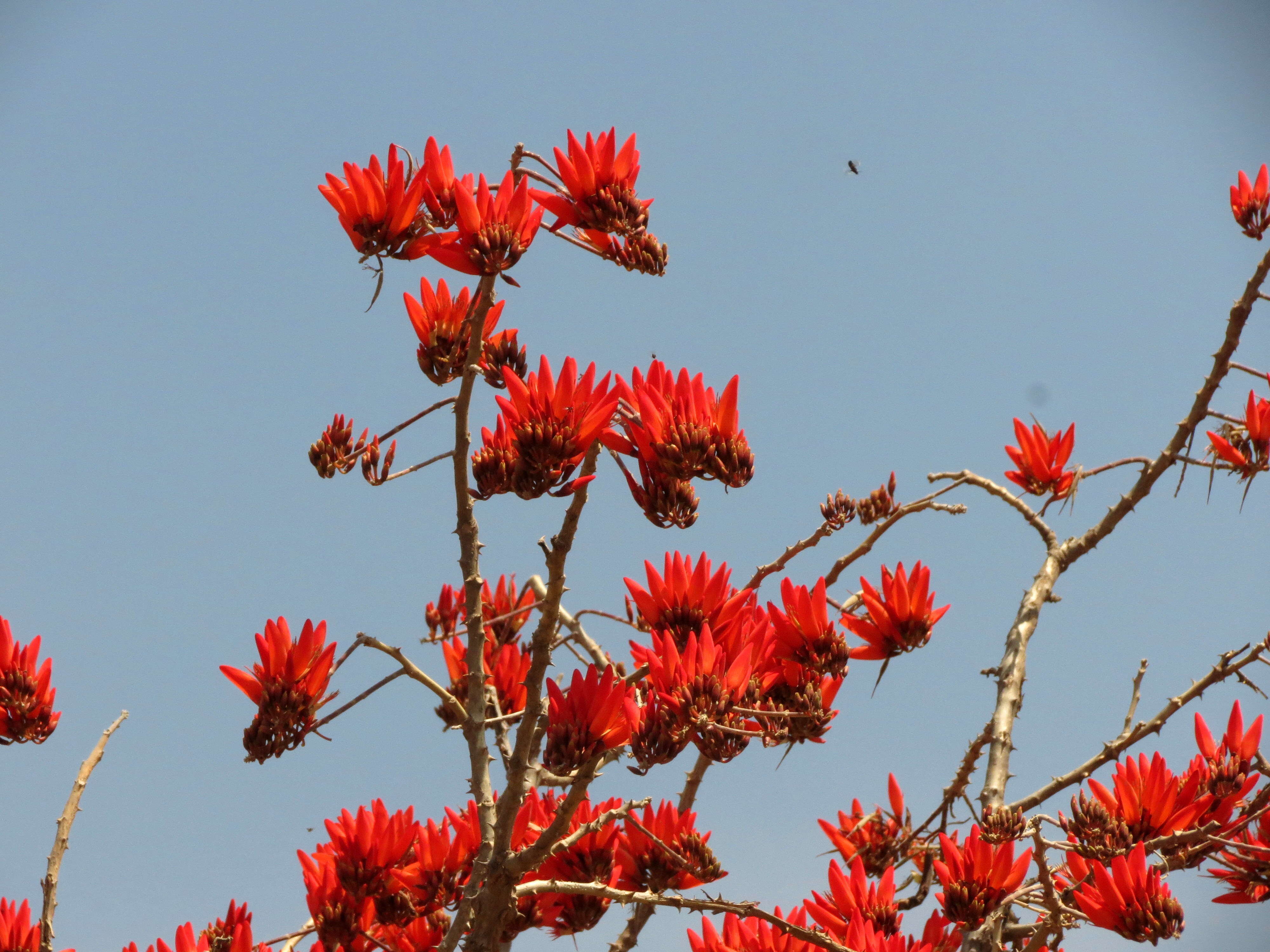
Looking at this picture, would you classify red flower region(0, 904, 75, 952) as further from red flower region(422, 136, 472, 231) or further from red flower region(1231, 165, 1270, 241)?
red flower region(1231, 165, 1270, 241)

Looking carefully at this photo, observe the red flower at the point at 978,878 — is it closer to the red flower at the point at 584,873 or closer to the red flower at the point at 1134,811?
the red flower at the point at 1134,811

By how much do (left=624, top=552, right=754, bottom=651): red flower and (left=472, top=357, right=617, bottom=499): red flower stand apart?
0.80ft

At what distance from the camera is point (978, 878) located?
8.35ft

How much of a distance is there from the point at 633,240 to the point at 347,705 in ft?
3.25

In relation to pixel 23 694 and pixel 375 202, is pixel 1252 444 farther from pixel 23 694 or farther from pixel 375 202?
pixel 23 694

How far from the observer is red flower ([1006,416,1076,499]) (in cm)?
404

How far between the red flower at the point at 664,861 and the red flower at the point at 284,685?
0.73m

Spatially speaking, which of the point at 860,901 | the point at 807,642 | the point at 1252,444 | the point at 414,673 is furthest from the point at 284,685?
the point at 1252,444

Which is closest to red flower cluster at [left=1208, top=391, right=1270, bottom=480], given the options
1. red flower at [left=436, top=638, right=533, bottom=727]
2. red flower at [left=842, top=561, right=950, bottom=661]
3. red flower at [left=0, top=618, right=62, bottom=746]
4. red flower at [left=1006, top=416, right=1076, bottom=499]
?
red flower at [left=1006, top=416, right=1076, bottom=499]

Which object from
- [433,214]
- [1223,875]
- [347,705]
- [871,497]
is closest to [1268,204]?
[871,497]

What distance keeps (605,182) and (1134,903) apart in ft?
5.67

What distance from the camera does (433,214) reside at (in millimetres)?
2109

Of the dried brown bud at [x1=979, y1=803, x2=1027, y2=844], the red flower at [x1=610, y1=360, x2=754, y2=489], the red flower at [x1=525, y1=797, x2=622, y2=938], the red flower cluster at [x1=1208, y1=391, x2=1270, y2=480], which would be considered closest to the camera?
the red flower at [x1=610, y1=360, x2=754, y2=489]

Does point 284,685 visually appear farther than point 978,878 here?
No
